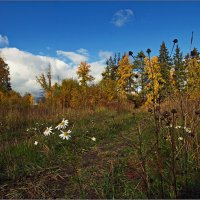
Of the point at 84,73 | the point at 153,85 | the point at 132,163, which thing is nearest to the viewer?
the point at 153,85

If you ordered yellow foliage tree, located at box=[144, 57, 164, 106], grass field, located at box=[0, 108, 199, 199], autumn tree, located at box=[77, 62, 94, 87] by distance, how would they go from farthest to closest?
autumn tree, located at box=[77, 62, 94, 87] < grass field, located at box=[0, 108, 199, 199] < yellow foliage tree, located at box=[144, 57, 164, 106]

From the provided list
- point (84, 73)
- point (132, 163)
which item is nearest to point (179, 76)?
point (132, 163)

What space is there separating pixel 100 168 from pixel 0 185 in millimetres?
1227

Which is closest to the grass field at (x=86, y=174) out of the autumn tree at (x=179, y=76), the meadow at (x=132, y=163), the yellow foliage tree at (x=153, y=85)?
the meadow at (x=132, y=163)

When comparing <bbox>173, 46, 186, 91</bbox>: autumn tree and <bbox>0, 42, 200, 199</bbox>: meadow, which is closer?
<bbox>0, 42, 200, 199</bbox>: meadow

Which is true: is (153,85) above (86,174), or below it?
above

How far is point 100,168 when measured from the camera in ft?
10.5

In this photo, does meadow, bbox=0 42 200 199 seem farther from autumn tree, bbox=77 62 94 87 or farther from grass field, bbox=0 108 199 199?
autumn tree, bbox=77 62 94 87

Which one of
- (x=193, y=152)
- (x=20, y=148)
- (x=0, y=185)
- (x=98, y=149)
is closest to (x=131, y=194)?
(x=193, y=152)

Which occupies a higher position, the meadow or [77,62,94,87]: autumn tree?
[77,62,94,87]: autumn tree

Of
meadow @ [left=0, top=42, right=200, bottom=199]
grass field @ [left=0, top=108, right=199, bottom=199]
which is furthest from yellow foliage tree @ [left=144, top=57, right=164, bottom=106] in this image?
grass field @ [left=0, top=108, right=199, bottom=199]

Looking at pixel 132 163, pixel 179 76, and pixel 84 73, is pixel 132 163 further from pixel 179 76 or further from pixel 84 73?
pixel 84 73

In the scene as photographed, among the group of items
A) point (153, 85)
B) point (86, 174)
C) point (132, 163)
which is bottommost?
point (86, 174)

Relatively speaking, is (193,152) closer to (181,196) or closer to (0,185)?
(181,196)
